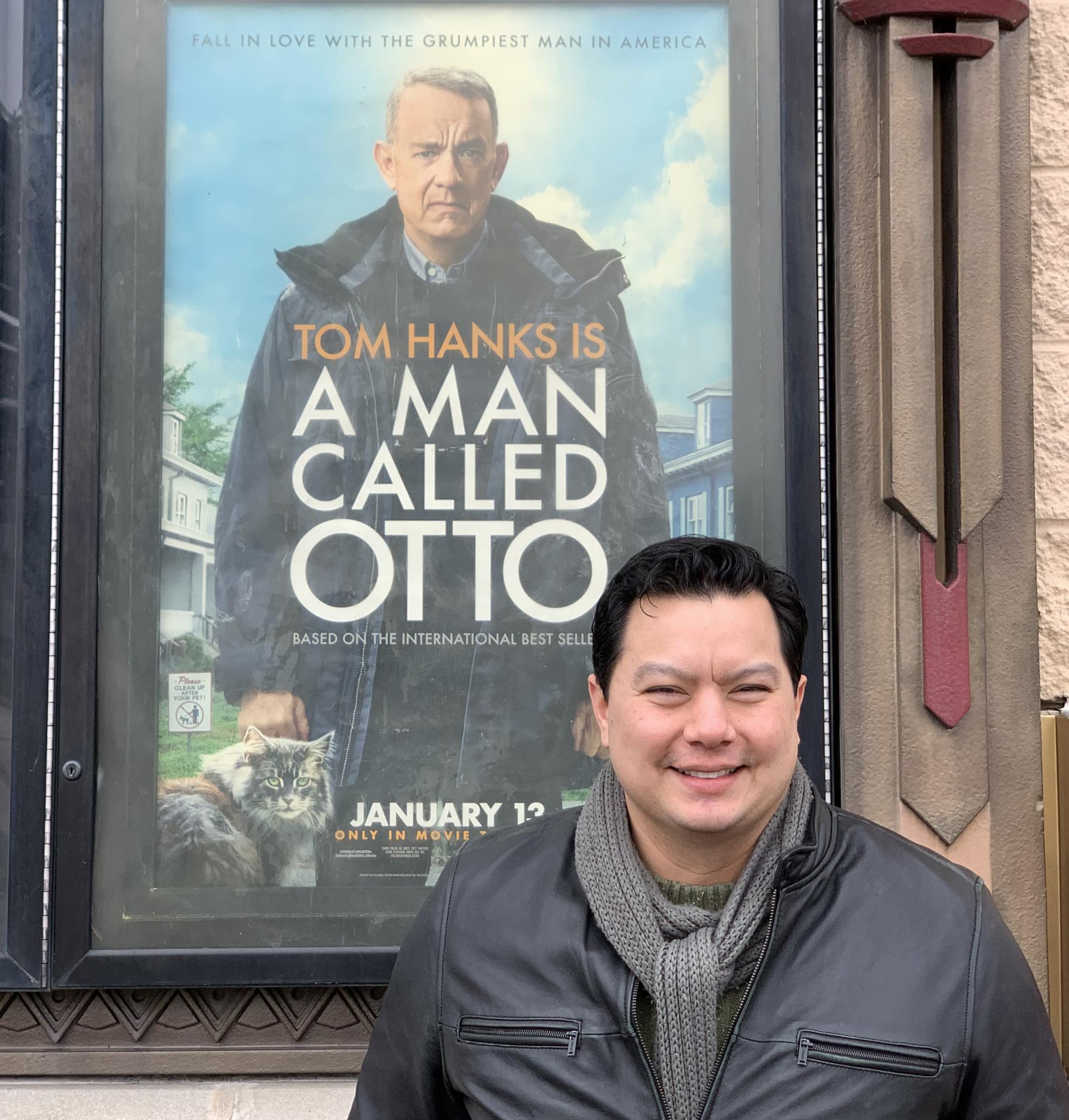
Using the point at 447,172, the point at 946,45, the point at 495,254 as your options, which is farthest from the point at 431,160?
the point at 946,45

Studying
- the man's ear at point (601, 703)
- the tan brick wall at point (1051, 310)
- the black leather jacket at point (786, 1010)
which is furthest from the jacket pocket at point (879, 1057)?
the tan brick wall at point (1051, 310)

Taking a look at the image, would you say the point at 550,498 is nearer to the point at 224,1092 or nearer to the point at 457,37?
the point at 457,37

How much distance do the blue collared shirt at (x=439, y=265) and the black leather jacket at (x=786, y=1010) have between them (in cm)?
162

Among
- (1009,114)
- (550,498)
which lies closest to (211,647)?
(550,498)

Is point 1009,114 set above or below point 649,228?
above

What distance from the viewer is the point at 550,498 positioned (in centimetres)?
288

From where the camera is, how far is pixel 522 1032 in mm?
1574

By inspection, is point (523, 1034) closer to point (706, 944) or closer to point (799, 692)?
point (706, 944)

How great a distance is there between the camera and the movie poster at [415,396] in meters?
2.85

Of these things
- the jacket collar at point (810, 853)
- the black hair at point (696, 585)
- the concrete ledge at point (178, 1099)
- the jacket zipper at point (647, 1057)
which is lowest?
the concrete ledge at point (178, 1099)

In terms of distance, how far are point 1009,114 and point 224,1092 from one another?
2878 millimetres

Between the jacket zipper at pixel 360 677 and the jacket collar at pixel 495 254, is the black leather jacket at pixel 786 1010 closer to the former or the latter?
the jacket zipper at pixel 360 677

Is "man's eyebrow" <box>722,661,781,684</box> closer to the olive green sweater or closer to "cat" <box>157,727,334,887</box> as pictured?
the olive green sweater

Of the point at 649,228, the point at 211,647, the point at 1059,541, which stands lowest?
the point at 211,647
